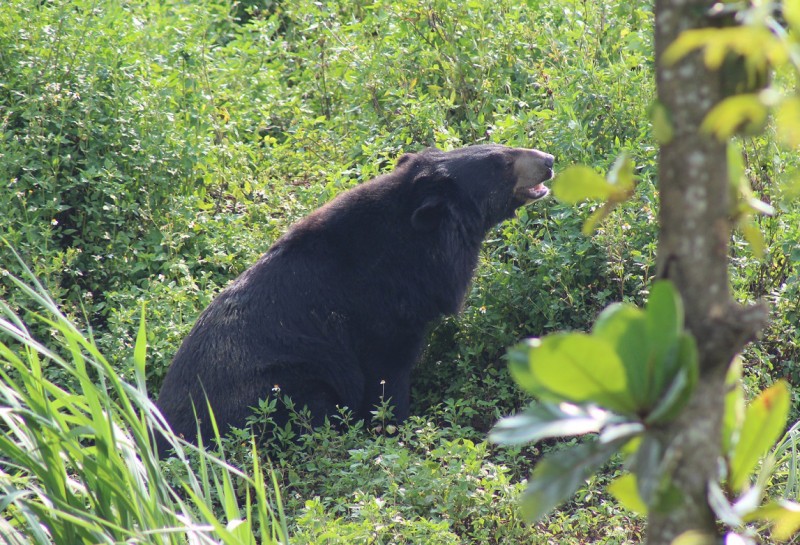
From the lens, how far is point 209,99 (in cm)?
707

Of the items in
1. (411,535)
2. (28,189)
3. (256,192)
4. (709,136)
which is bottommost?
(411,535)

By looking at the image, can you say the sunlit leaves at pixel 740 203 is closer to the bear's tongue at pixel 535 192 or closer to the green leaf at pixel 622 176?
the green leaf at pixel 622 176

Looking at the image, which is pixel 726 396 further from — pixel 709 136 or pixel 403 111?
pixel 403 111

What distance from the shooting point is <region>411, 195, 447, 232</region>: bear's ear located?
5.27 m

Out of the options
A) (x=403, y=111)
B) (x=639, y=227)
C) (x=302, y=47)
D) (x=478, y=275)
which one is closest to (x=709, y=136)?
(x=639, y=227)

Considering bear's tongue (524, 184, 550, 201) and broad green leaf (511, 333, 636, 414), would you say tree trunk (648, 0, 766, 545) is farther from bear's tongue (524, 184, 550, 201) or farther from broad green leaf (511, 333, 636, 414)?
bear's tongue (524, 184, 550, 201)

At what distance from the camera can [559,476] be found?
4.13 ft

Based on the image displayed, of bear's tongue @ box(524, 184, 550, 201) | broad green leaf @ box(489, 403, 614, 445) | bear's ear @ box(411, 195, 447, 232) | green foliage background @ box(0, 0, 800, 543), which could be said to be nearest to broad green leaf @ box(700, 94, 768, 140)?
broad green leaf @ box(489, 403, 614, 445)

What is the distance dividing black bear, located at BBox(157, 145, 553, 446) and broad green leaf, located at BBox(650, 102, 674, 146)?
11.8 feet

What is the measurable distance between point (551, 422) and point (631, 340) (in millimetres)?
145

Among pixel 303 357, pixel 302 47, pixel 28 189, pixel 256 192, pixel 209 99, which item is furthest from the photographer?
pixel 302 47

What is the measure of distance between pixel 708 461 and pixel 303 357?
3750 mm

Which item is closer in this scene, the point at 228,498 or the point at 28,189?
the point at 228,498

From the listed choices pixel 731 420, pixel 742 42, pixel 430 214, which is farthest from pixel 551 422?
pixel 430 214
